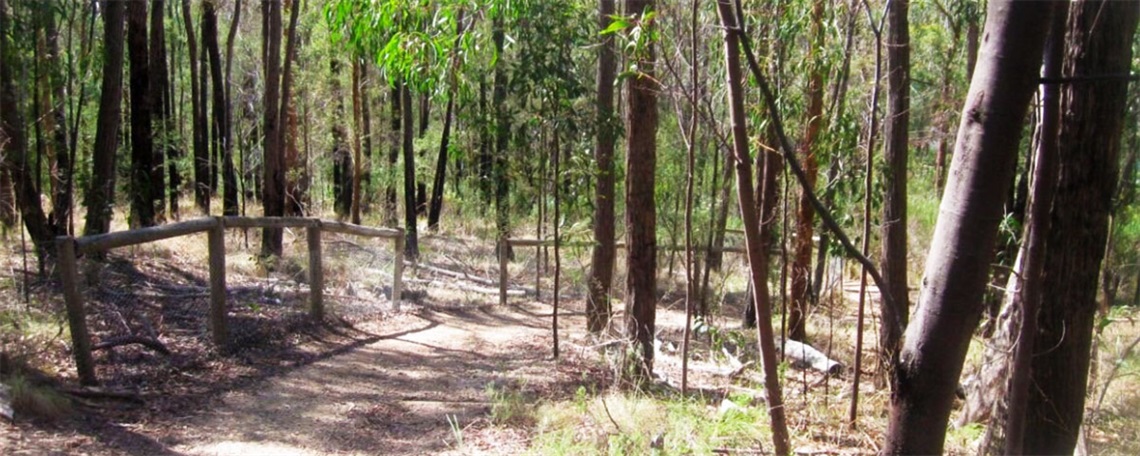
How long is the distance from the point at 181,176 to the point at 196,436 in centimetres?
1998

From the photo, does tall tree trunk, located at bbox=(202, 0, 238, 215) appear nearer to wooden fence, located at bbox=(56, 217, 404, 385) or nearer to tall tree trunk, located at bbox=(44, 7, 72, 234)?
tall tree trunk, located at bbox=(44, 7, 72, 234)

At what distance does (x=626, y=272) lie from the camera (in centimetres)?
877

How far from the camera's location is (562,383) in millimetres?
8352

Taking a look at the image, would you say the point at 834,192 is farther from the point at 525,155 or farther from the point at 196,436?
the point at 196,436

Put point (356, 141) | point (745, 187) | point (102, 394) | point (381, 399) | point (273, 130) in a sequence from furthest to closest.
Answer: point (356, 141), point (273, 130), point (381, 399), point (102, 394), point (745, 187)

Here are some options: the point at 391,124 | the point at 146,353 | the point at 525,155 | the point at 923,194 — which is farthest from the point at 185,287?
the point at 923,194

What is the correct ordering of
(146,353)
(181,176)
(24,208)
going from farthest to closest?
(181,176), (24,208), (146,353)

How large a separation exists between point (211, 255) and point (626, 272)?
151 inches

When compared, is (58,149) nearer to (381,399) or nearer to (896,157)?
(381,399)

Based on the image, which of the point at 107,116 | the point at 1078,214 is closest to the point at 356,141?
the point at 107,116

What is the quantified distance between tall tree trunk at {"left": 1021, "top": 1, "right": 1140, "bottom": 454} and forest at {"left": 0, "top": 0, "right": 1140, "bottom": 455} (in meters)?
0.01

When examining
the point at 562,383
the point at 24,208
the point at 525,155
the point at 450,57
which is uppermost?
the point at 450,57

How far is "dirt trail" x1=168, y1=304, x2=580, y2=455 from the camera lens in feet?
19.4

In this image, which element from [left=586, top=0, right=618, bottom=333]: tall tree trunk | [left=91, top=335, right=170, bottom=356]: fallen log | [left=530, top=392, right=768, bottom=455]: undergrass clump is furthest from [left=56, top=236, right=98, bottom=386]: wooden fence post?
[left=586, top=0, right=618, bottom=333]: tall tree trunk
